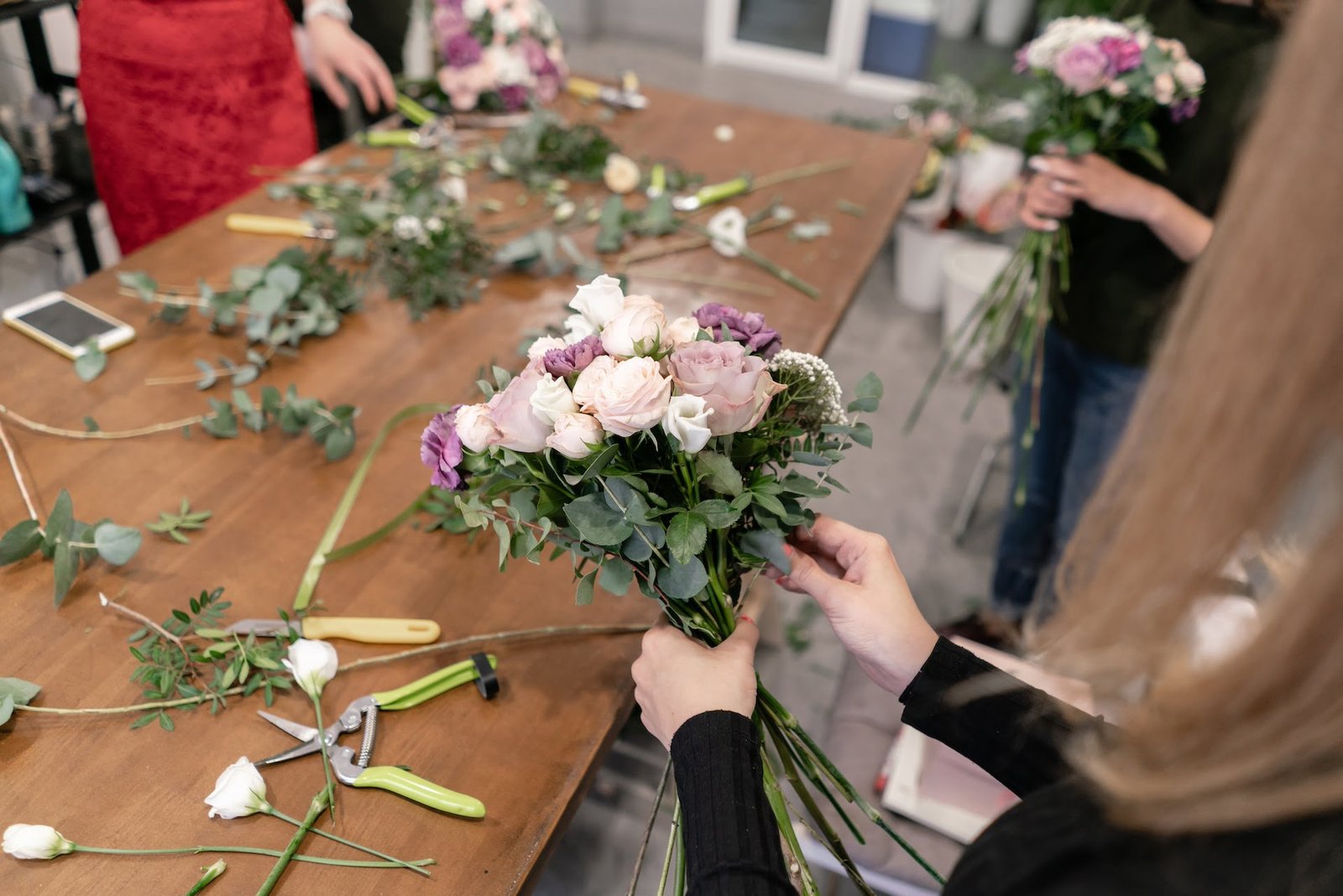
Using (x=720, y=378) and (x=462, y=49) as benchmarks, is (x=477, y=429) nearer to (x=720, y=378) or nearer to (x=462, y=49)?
(x=720, y=378)

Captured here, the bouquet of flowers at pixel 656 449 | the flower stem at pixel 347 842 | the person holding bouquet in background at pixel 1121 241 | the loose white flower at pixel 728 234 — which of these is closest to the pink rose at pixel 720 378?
the bouquet of flowers at pixel 656 449

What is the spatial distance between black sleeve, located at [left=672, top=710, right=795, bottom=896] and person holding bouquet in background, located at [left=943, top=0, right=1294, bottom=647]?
37.9 inches

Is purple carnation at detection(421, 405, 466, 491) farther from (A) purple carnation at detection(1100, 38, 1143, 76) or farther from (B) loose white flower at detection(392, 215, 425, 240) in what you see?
(A) purple carnation at detection(1100, 38, 1143, 76)

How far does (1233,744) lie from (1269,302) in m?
0.27

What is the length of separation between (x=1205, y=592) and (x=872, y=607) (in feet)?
1.38

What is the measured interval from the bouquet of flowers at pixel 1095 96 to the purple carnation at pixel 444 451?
1.24m

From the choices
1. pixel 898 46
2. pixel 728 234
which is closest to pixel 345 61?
pixel 728 234

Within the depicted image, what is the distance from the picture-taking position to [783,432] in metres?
0.95

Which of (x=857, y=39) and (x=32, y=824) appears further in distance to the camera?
(x=857, y=39)

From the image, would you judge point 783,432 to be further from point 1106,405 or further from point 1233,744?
point 1106,405

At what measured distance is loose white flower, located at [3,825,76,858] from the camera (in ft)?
2.63

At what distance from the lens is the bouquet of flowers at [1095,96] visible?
1472 millimetres

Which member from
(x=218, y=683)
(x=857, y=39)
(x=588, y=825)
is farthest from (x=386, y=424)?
(x=857, y=39)

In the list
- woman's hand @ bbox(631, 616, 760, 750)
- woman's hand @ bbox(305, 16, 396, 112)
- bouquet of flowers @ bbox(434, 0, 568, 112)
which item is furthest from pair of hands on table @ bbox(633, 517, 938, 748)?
woman's hand @ bbox(305, 16, 396, 112)
